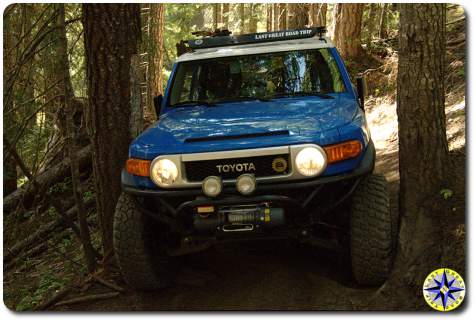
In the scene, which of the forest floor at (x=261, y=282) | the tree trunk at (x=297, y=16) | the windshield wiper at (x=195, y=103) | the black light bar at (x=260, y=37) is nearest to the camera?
the forest floor at (x=261, y=282)

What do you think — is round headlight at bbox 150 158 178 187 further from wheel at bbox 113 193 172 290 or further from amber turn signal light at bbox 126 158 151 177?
wheel at bbox 113 193 172 290

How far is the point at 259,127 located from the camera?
3.75m

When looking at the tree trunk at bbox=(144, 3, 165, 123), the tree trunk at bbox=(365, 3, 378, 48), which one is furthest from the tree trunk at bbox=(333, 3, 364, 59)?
the tree trunk at bbox=(144, 3, 165, 123)

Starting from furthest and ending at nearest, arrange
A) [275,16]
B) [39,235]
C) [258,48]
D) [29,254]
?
[275,16], [39,235], [29,254], [258,48]

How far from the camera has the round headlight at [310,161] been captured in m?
3.53

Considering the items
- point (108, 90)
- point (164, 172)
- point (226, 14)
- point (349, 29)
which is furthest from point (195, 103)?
point (226, 14)

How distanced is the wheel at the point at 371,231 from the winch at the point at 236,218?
59 cm

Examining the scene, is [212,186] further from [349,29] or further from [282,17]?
[282,17]

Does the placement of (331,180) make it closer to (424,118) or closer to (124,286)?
(424,118)

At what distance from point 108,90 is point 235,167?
1.77 meters

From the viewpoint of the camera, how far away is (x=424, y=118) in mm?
4023

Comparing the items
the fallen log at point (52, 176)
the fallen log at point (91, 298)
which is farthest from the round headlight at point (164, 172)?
the fallen log at point (52, 176)

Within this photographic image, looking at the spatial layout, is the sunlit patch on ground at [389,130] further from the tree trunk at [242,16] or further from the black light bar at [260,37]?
the tree trunk at [242,16]

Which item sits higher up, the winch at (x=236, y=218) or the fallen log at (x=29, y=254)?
the winch at (x=236, y=218)
